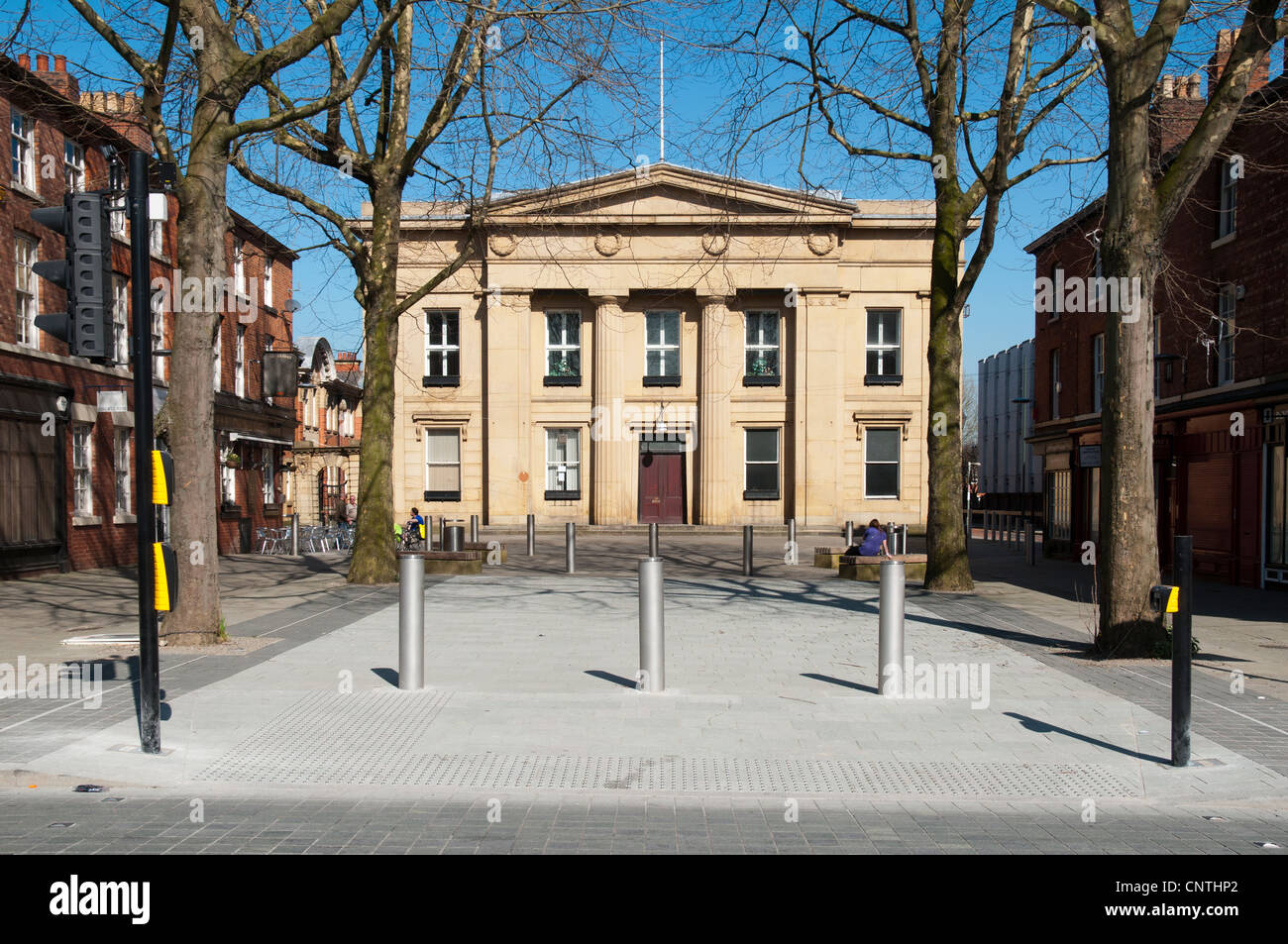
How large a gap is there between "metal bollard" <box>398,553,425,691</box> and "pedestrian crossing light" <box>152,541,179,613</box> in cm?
202

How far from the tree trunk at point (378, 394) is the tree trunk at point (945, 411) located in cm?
881

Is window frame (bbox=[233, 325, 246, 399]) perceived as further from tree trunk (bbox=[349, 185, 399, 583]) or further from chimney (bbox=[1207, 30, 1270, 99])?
chimney (bbox=[1207, 30, 1270, 99])

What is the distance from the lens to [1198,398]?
883 inches

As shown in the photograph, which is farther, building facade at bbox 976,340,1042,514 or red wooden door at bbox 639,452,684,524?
building facade at bbox 976,340,1042,514

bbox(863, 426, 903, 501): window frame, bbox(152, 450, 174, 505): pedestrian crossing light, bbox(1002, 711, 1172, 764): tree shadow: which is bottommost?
bbox(1002, 711, 1172, 764): tree shadow

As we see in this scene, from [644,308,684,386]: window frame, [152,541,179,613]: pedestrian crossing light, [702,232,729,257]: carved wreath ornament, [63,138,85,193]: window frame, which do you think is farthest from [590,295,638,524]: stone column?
[152,541,179,613]: pedestrian crossing light

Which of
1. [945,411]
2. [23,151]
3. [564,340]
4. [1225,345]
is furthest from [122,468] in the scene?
[1225,345]

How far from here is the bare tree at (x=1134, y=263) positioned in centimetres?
1036

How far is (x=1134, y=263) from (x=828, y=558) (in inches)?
491

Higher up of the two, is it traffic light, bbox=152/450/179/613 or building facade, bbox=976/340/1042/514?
building facade, bbox=976/340/1042/514

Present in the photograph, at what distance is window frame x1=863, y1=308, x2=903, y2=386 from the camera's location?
121 feet
